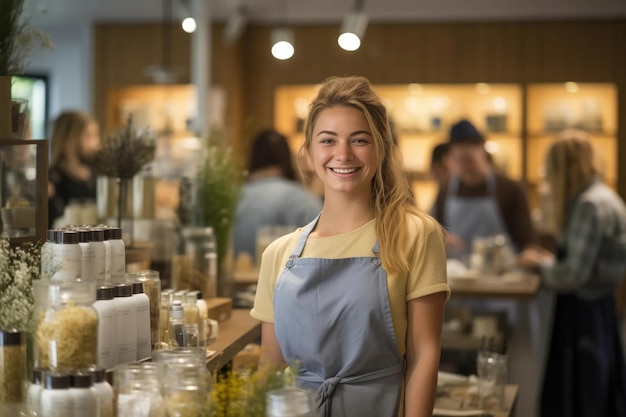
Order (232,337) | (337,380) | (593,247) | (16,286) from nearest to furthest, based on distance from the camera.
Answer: (16,286) < (337,380) < (232,337) < (593,247)

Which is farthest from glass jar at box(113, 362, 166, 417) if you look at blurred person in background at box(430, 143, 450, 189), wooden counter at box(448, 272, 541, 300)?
blurred person in background at box(430, 143, 450, 189)

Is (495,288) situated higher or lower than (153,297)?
Answer: lower

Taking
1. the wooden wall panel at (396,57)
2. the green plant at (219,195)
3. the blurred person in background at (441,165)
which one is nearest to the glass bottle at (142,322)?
the green plant at (219,195)

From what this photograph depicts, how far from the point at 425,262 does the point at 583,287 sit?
11.7 feet

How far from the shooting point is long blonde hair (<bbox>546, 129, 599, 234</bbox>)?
601cm

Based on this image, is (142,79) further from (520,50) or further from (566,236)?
(566,236)

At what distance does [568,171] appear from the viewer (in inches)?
237

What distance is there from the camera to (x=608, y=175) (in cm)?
986

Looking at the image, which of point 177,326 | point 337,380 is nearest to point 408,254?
point 337,380

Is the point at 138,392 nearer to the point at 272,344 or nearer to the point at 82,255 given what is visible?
the point at 82,255

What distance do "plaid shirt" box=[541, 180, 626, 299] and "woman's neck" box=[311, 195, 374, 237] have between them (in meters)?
3.41

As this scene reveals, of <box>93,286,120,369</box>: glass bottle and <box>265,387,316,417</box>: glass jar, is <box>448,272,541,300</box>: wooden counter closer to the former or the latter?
<box>93,286,120,369</box>: glass bottle

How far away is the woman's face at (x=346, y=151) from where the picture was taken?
8.82 ft

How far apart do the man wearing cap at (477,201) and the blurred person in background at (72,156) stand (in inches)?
90.7
